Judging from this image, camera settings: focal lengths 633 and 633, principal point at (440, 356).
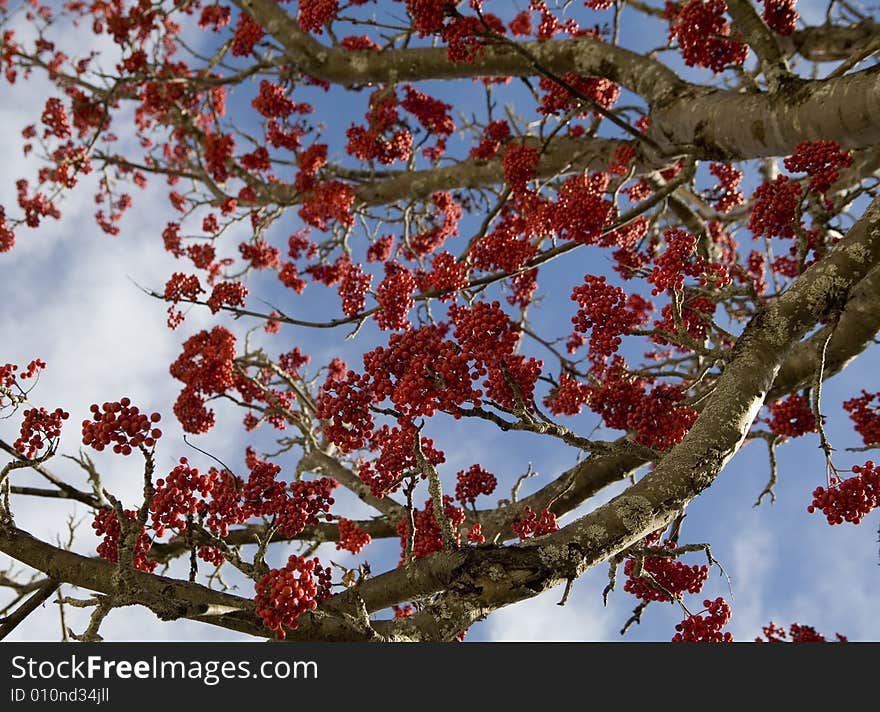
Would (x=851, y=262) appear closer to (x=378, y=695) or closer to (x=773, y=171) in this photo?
(x=378, y=695)

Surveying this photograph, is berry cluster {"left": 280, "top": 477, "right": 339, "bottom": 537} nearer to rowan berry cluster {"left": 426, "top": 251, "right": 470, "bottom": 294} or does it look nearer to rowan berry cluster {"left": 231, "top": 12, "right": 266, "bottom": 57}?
rowan berry cluster {"left": 426, "top": 251, "right": 470, "bottom": 294}

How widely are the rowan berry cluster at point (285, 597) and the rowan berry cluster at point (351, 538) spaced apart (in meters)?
2.20

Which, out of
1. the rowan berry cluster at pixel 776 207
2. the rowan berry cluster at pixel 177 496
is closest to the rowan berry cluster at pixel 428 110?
the rowan berry cluster at pixel 776 207

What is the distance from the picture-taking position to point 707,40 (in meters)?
5.36

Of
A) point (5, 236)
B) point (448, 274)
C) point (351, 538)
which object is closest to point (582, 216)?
point (448, 274)

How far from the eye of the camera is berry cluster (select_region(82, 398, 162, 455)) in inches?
118

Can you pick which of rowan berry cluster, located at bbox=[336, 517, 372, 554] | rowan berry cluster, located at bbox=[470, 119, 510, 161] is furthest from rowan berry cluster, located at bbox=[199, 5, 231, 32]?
rowan berry cluster, located at bbox=[336, 517, 372, 554]

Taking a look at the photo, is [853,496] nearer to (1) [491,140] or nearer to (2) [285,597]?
(2) [285,597]

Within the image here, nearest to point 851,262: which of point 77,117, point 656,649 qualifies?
point 656,649

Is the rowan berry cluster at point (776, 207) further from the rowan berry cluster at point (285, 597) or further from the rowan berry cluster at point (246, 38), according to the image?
the rowan berry cluster at point (246, 38)

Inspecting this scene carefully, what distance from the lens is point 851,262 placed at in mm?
3143

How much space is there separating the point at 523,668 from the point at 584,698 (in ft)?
0.79

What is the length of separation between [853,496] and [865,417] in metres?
2.17

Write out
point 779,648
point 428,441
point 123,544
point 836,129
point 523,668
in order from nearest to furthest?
1. point 523,668
2. point 123,544
3. point 779,648
4. point 428,441
5. point 836,129
